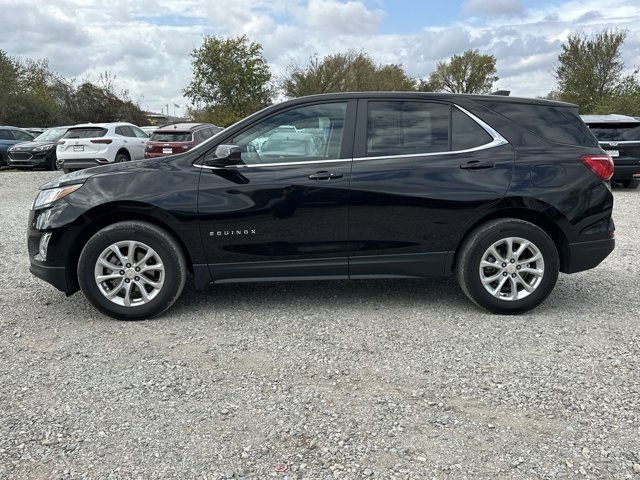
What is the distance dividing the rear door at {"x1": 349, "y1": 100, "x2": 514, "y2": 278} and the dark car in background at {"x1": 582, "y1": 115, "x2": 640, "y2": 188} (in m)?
8.76

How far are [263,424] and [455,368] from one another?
1295 mm

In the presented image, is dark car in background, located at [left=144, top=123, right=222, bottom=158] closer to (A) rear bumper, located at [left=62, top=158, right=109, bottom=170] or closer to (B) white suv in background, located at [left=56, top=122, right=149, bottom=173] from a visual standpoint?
(B) white suv in background, located at [left=56, top=122, right=149, bottom=173]

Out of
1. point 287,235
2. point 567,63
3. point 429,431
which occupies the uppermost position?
point 567,63

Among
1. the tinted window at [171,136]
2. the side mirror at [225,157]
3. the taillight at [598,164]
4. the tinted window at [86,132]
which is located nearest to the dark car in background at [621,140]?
the taillight at [598,164]

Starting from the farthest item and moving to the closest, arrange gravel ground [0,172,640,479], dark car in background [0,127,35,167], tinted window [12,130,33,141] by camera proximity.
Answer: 1. tinted window [12,130,33,141]
2. dark car in background [0,127,35,167]
3. gravel ground [0,172,640,479]

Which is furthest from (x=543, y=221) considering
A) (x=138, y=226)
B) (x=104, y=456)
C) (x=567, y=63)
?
(x=567, y=63)

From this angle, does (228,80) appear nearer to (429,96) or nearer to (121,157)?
(121,157)

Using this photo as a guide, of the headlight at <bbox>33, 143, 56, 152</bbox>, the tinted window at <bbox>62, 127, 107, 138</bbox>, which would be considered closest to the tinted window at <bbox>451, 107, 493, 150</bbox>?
the tinted window at <bbox>62, 127, 107, 138</bbox>

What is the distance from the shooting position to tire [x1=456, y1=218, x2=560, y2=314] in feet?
13.4

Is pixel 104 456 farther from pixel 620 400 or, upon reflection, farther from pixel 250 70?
pixel 250 70

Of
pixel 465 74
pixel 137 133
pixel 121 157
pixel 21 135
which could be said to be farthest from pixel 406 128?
→ pixel 465 74

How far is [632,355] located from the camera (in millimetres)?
3441

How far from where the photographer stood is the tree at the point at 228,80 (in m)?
33.2

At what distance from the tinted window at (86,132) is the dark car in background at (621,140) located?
1287 centimetres
